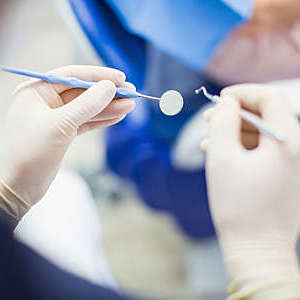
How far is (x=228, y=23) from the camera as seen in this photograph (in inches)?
26.8

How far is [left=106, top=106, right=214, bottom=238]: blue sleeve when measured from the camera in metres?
0.87

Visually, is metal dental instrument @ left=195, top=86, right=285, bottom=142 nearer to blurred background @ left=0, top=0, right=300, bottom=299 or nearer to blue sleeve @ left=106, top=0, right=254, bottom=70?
blue sleeve @ left=106, top=0, right=254, bottom=70

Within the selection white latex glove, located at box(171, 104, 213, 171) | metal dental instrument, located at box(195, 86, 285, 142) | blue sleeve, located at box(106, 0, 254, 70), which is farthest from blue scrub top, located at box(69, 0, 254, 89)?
metal dental instrument, located at box(195, 86, 285, 142)

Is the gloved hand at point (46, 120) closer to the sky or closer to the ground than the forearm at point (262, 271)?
closer to the sky

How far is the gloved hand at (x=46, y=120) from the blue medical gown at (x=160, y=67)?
113 mm

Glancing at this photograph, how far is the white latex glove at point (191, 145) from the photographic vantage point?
0.74m

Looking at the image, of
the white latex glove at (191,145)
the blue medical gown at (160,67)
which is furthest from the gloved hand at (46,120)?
the white latex glove at (191,145)

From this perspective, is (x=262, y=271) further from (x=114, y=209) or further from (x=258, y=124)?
(x=114, y=209)

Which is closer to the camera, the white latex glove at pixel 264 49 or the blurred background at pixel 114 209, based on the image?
the white latex glove at pixel 264 49

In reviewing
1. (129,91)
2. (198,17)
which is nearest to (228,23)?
(198,17)

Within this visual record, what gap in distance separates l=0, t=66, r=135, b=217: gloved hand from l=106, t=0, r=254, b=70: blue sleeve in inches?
7.9

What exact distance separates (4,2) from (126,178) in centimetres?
44

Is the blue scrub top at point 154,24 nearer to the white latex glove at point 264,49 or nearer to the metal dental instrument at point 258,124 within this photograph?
the white latex glove at point 264,49

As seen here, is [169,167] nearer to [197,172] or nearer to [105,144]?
[197,172]
